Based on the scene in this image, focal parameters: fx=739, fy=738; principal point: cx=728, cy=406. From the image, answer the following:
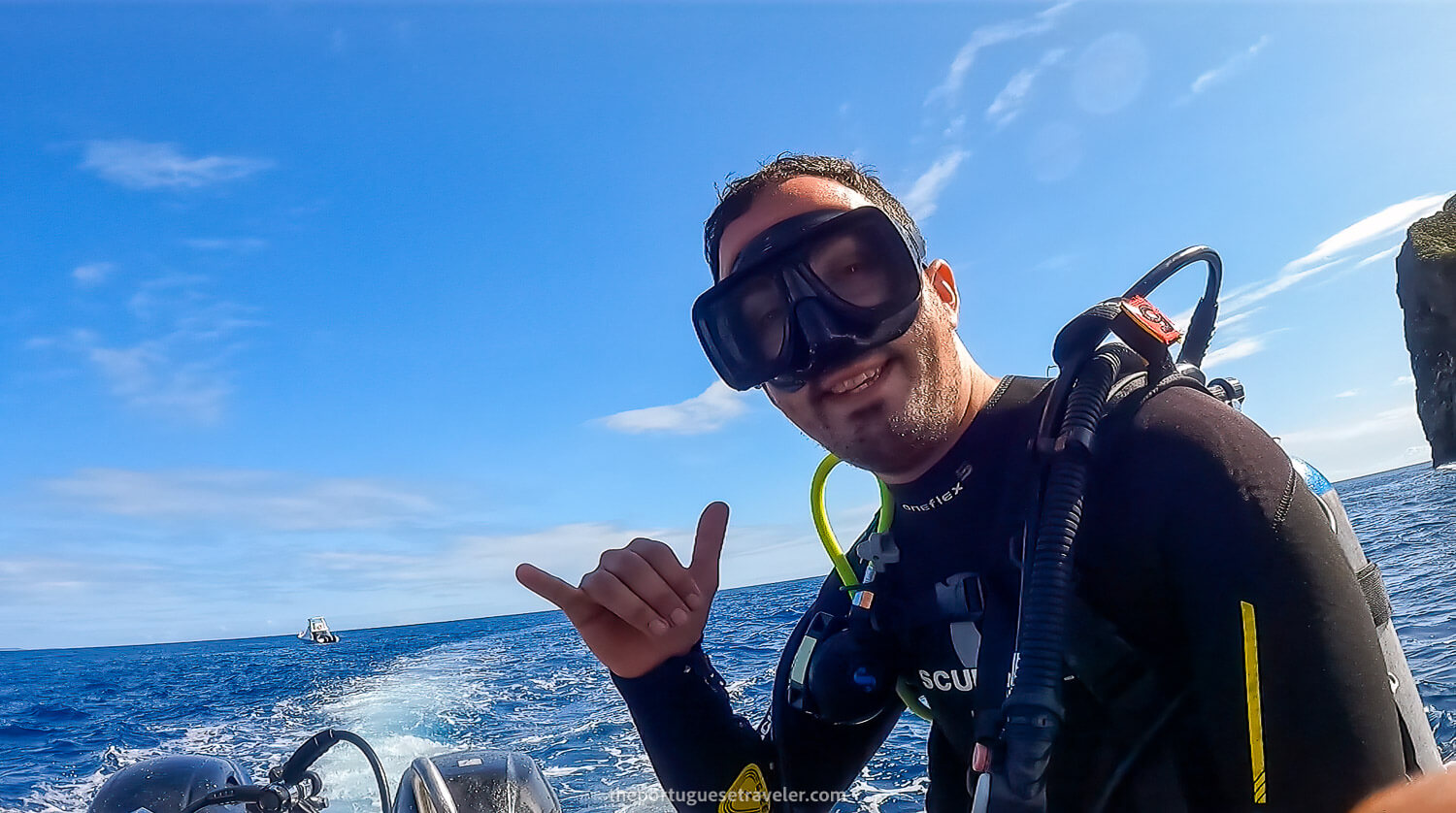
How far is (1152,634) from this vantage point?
132 cm

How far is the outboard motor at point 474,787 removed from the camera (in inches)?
116

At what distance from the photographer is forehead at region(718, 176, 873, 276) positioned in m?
1.88

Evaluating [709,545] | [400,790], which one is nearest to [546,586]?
[709,545]

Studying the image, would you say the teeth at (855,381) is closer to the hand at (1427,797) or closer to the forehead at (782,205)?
the forehead at (782,205)

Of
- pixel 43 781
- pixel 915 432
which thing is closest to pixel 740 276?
pixel 915 432

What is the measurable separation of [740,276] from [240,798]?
293 cm

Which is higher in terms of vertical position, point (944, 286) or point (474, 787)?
point (944, 286)

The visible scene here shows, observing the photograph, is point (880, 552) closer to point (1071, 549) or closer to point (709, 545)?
point (709, 545)

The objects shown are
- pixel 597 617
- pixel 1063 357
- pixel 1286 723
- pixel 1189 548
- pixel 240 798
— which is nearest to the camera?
pixel 1286 723

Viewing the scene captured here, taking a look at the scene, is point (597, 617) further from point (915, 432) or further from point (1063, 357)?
point (1063, 357)

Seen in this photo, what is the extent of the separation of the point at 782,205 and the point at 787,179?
0.38ft

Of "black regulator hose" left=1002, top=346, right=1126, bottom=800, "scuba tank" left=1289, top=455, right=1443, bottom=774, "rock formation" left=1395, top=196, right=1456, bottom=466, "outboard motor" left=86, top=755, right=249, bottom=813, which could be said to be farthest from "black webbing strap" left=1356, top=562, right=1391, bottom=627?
"rock formation" left=1395, top=196, right=1456, bottom=466

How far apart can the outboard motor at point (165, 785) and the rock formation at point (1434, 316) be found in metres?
43.4

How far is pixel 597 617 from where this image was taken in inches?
66.4
